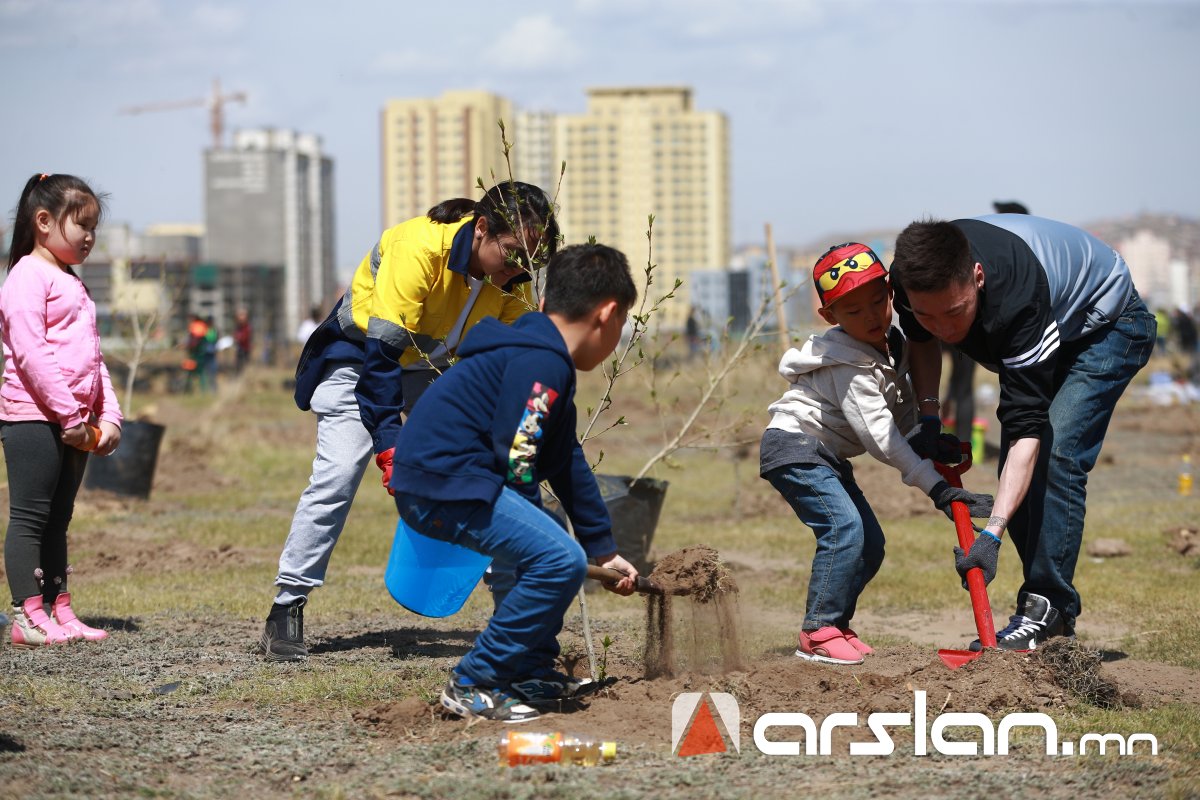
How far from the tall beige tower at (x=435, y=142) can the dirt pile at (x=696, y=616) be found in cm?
14212

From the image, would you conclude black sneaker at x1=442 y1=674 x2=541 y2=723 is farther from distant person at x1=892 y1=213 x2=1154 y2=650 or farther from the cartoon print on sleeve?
distant person at x1=892 y1=213 x2=1154 y2=650

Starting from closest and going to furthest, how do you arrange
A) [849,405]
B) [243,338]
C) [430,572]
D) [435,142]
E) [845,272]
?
1. [430,572]
2. [845,272]
3. [849,405]
4. [243,338]
5. [435,142]

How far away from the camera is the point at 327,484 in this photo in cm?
549

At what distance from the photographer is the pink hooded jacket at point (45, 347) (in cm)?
567

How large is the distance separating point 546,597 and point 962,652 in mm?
1737

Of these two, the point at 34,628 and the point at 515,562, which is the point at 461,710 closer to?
the point at 515,562

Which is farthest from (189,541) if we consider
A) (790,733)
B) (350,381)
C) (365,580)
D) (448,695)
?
(790,733)

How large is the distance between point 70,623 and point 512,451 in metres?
2.84

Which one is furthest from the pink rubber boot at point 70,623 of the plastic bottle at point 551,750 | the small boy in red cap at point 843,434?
the small boy in red cap at point 843,434

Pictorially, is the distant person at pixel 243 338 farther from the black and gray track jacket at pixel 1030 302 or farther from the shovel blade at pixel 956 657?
the shovel blade at pixel 956 657

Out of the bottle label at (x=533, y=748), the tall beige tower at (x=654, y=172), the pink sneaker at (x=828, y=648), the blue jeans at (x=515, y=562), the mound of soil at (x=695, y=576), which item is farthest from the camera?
the tall beige tower at (x=654, y=172)

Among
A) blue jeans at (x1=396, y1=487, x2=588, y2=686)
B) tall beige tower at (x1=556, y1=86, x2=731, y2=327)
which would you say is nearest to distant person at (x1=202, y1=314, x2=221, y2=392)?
blue jeans at (x1=396, y1=487, x2=588, y2=686)

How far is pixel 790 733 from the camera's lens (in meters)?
4.17

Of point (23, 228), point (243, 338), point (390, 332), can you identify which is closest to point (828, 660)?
point (390, 332)
